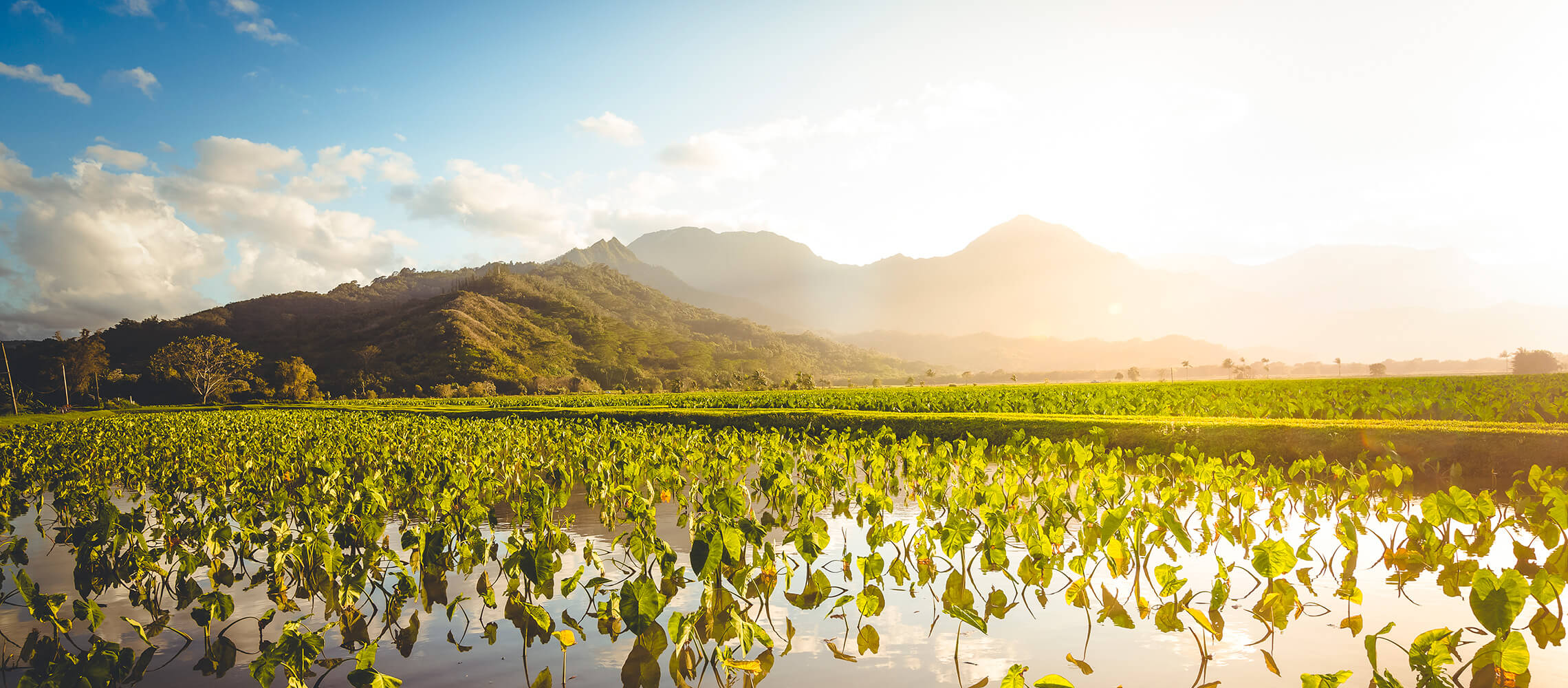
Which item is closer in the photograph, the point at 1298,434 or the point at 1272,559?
the point at 1272,559

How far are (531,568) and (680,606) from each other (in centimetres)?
174

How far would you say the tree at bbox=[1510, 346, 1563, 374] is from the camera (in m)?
67.9

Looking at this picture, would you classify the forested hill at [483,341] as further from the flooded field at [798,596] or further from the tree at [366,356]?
the flooded field at [798,596]

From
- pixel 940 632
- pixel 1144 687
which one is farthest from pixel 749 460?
pixel 1144 687

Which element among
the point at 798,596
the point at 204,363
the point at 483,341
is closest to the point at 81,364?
the point at 204,363

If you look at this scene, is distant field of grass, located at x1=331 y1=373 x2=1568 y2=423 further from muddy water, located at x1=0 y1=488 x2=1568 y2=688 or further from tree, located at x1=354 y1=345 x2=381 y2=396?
tree, located at x1=354 y1=345 x2=381 y2=396

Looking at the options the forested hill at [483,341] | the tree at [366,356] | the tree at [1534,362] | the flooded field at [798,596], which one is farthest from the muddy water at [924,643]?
the tree at [366,356]

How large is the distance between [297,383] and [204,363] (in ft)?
36.9

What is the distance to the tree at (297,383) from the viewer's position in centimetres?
6794

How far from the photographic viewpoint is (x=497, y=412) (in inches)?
1332

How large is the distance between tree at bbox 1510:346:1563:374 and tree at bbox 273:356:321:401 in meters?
125

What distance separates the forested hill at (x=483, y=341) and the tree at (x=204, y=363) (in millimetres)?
12502

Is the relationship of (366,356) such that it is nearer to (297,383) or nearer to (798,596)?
(297,383)

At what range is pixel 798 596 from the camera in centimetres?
570
